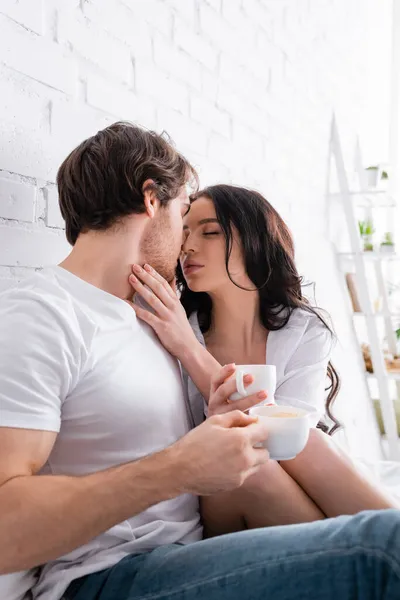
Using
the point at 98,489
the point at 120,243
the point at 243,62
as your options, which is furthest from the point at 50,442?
the point at 243,62

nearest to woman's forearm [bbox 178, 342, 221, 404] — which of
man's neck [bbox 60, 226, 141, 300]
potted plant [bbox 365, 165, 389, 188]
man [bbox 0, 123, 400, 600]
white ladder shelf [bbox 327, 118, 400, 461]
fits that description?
man [bbox 0, 123, 400, 600]

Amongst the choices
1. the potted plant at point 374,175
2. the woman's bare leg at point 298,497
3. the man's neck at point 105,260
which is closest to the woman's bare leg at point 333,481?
the woman's bare leg at point 298,497

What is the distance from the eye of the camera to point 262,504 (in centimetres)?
129

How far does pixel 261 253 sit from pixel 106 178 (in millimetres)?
611

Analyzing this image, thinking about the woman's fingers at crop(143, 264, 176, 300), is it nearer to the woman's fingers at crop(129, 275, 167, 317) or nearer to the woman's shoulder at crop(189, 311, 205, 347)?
the woman's fingers at crop(129, 275, 167, 317)

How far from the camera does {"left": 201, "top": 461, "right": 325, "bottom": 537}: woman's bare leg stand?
1.28 m

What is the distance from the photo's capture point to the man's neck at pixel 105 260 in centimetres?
122

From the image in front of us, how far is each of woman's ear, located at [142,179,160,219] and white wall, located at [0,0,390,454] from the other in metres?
0.24

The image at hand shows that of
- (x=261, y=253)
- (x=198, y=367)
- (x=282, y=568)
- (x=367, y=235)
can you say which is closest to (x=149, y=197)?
(x=198, y=367)

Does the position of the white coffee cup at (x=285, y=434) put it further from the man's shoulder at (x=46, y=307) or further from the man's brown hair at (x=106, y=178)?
the man's brown hair at (x=106, y=178)

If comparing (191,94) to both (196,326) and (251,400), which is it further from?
(251,400)

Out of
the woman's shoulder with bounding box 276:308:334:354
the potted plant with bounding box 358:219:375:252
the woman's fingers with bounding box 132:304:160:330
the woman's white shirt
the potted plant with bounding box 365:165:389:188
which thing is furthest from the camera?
the potted plant with bounding box 365:165:389:188

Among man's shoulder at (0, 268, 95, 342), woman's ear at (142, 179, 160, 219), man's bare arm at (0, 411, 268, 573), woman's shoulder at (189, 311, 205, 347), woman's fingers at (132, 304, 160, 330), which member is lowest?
man's bare arm at (0, 411, 268, 573)

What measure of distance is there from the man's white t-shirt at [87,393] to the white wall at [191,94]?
0.26 m
